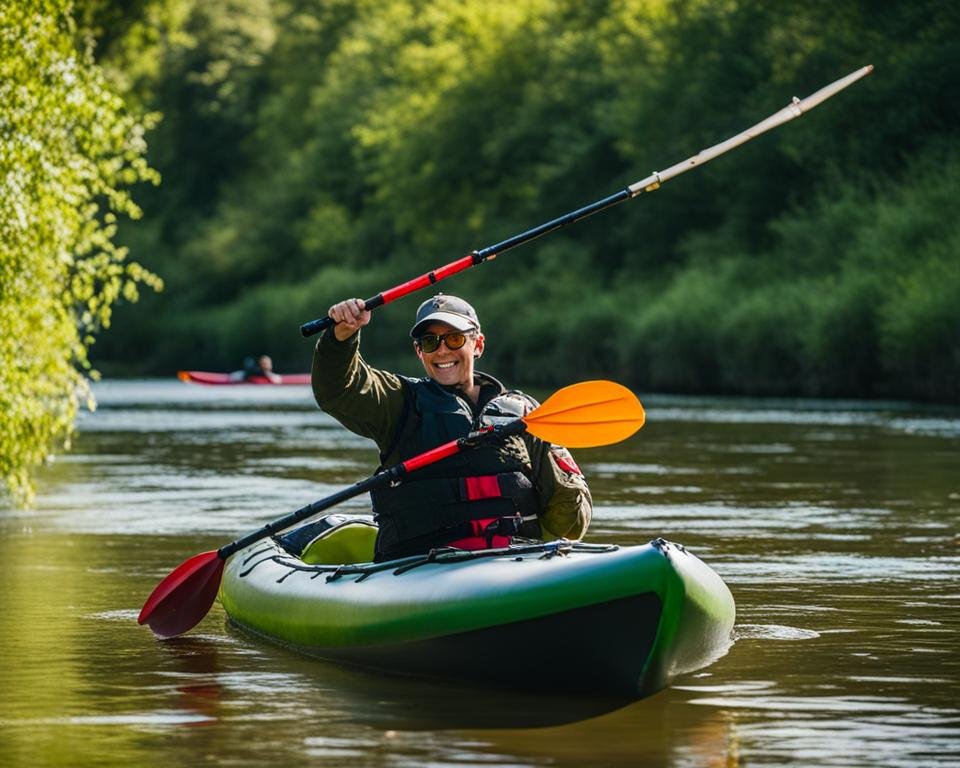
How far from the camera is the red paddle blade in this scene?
9.15 m

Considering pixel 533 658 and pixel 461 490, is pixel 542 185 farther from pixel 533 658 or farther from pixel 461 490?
pixel 533 658

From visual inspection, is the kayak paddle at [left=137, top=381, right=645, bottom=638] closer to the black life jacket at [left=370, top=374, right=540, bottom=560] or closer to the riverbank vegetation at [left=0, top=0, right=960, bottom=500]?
the black life jacket at [left=370, top=374, right=540, bottom=560]

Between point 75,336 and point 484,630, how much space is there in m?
5.40

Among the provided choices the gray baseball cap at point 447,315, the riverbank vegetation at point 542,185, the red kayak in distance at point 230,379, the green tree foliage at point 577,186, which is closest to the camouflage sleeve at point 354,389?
the gray baseball cap at point 447,315

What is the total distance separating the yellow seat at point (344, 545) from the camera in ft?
31.7

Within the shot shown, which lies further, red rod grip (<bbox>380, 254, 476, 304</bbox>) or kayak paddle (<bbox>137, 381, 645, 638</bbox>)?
red rod grip (<bbox>380, 254, 476, 304</bbox>)

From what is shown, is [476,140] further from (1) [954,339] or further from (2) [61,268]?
(2) [61,268]

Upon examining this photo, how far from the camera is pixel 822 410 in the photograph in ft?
96.3

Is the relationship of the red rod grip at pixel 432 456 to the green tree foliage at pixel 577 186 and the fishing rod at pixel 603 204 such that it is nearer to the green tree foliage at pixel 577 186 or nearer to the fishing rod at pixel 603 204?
the fishing rod at pixel 603 204

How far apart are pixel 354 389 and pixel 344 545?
1781 millimetres

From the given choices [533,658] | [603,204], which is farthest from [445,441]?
[603,204]

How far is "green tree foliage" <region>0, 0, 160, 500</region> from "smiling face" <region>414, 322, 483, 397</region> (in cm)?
368

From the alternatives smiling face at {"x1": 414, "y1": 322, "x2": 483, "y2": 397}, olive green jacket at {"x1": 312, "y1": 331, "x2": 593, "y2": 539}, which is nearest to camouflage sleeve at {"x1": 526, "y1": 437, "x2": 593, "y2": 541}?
olive green jacket at {"x1": 312, "y1": 331, "x2": 593, "y2": 539}

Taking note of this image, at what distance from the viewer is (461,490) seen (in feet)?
26.6
